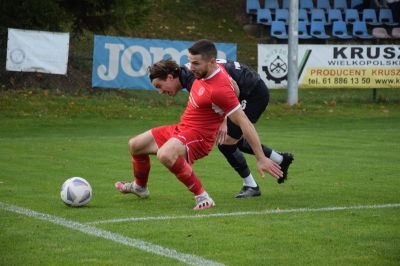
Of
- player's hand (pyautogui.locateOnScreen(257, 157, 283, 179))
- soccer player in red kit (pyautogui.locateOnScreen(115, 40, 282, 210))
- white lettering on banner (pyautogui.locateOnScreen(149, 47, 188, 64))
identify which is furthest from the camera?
white lettering on banner (pyautogui.locateOnScreen(149, 47, 188, 64))

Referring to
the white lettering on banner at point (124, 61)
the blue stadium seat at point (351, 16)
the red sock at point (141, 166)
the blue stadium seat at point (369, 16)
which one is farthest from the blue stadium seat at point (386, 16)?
the red sock at point (141, 166)

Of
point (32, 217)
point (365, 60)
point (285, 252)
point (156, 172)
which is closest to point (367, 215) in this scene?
point (285, 252)

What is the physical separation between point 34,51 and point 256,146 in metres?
13.6

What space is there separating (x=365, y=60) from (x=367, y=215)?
15.5 metres

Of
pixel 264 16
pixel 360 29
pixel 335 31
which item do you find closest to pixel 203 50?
pixel 335 31

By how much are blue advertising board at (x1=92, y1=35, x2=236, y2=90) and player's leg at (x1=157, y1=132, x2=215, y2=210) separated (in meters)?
12.9

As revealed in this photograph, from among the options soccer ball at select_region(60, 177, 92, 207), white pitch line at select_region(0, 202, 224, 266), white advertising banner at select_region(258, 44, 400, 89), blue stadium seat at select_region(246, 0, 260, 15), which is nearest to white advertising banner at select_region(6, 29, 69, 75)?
white advertising banner at select_region(258, 44, 400, 89)

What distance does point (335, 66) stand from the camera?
21.7 metres

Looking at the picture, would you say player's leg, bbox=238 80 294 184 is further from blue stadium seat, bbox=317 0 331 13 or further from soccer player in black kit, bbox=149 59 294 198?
blue stadium seat, bbox=317 0 331 13

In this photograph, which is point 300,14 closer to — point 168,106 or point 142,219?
point 168,106

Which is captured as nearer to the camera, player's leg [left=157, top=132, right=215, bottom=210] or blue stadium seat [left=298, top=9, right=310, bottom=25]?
player's leg [left=157, top=132, right=215, bottom=210]

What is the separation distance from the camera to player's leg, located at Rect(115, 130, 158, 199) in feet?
25.5

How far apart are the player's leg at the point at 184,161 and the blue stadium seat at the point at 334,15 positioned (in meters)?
24.6

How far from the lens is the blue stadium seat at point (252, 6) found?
31.8 meters
